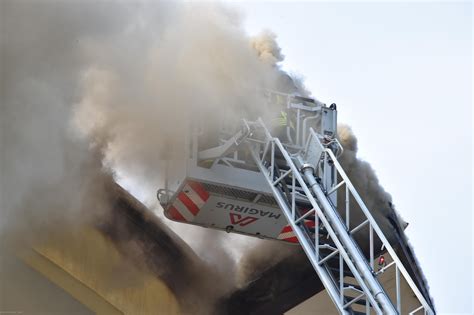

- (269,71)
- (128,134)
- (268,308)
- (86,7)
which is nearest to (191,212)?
(128,134)

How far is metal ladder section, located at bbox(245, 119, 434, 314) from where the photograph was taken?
9570mm

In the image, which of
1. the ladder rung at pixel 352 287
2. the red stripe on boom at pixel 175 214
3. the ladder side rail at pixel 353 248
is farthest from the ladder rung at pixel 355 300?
the red stripe on boom at pixel 175 214

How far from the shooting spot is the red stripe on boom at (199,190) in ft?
38.0

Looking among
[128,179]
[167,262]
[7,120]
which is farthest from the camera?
[167,262]

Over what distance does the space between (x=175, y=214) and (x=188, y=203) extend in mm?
362

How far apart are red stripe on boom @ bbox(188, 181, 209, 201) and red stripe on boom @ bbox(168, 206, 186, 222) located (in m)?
0.52

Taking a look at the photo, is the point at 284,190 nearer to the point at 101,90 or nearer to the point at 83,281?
the point at 101,90

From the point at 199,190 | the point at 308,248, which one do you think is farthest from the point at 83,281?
the point at 308,248

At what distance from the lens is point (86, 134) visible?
485 inches

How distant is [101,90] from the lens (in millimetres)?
11953

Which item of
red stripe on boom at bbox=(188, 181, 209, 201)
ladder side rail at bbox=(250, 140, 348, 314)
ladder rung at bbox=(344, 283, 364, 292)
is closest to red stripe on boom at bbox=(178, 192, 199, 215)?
red stripe on boom at bbox=(188, 181, 209, 201)

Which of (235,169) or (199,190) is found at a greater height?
(235,169)

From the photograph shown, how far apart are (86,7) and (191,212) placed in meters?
3.28

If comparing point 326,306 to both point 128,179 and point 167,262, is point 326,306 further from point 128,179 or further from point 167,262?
point 128,179
